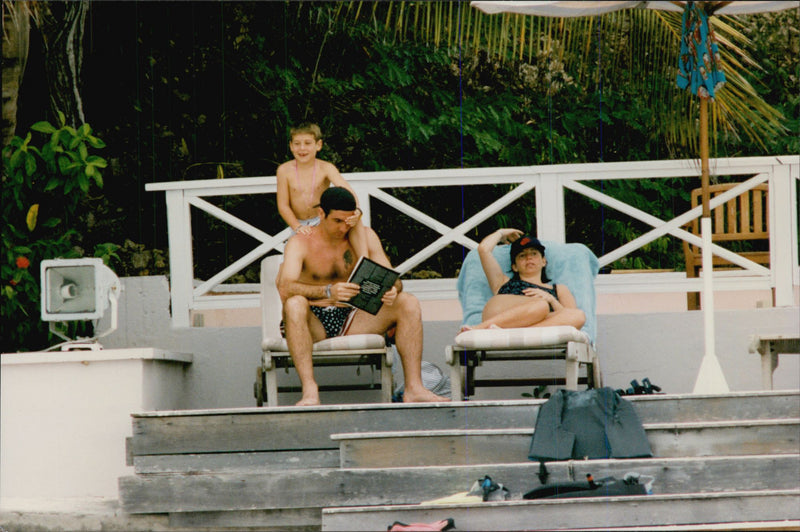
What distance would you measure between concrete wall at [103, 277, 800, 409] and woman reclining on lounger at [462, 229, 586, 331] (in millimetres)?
706

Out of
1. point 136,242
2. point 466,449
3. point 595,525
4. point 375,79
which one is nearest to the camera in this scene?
point 595,525

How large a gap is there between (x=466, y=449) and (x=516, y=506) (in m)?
0.80

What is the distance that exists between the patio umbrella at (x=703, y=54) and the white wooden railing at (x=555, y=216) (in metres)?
1.17

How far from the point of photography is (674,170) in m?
8.12

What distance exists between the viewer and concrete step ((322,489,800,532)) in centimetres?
496

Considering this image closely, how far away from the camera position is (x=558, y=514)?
4.98 meters

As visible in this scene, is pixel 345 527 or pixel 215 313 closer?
pixel 345 527

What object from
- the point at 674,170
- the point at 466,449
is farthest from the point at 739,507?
the point at 674,170

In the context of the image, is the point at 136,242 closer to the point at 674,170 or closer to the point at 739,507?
the point at 674,170

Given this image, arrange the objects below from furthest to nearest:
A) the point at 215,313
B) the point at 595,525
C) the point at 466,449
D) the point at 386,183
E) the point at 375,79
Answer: the point at 375,79
the point at 215,313
the point at 386,183
the point at 466,449
the point at 595,525

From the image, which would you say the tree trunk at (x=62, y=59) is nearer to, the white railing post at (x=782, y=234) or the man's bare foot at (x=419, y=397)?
the man's bare foot at (x=419, y=397)

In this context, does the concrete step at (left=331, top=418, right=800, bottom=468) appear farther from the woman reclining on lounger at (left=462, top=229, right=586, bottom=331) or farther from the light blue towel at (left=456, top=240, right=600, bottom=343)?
the light blue towel at (left=456, top=240, right=600, bottom=343)

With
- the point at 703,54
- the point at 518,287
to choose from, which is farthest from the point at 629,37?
the point at 518,287

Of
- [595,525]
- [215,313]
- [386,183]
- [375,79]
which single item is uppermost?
[375,79]
